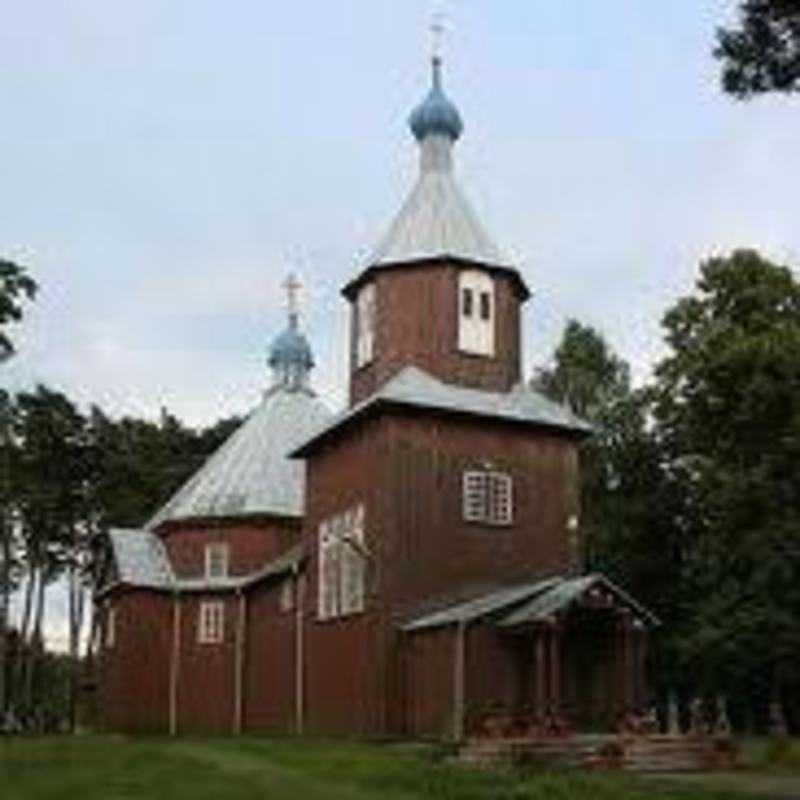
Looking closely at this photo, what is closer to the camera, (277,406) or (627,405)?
(277,406)

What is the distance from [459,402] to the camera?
3703 centimetres

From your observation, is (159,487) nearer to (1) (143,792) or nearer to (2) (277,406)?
(2) (277,406)

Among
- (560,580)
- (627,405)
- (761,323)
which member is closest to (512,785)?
(560,580)

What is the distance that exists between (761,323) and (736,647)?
11427mm

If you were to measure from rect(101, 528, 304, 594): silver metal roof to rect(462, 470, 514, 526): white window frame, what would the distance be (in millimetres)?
10105

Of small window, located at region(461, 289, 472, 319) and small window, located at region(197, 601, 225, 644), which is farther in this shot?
small window, located at region(197, 601, 225, 644)

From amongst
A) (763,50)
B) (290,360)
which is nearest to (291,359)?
(290,360)

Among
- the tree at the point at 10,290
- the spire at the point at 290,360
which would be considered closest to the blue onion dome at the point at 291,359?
the spire at the point at 290,360

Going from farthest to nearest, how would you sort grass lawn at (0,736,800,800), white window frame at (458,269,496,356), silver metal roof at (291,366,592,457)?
white window frame at (458,269,496,356) < silver metal roof at (291,366,592,457) < grass lawn at (0,736,800,800)

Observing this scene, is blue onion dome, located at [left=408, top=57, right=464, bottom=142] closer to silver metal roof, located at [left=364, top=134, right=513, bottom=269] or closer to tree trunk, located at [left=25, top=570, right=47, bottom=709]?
silver metal roof, located at [left=364, top=134, right=513, bottom=269]

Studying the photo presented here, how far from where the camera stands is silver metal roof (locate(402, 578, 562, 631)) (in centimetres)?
3297

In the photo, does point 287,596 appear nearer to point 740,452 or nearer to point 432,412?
point 432,412

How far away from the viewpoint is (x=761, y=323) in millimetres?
42469

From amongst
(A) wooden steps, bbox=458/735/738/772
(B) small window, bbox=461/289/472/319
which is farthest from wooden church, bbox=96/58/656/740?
(A) wooden steps, bbox=458/735/738/772
